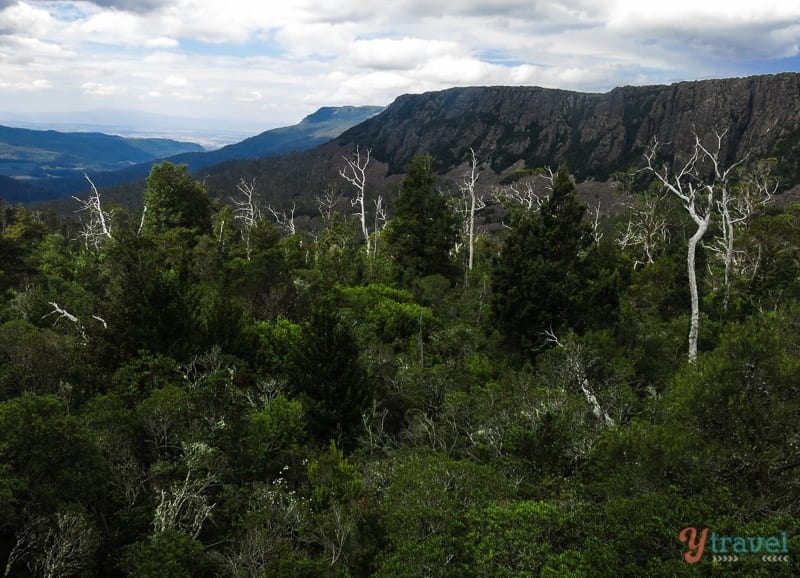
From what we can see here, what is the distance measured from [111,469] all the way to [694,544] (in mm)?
13429

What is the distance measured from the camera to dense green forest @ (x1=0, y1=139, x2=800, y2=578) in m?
9.91

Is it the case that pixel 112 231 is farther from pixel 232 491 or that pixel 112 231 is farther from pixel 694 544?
pixel 694 544

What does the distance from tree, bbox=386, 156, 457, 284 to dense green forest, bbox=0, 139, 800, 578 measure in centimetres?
631

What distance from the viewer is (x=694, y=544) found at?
363 inches

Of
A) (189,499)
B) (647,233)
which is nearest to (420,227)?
(647,233)

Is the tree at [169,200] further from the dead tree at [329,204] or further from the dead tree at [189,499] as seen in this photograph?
the dead tree at [189,499]

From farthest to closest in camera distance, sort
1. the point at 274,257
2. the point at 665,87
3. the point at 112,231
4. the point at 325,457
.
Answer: the point at 665,87
the point at 112,231
the point at 274,257
the point at 325,457

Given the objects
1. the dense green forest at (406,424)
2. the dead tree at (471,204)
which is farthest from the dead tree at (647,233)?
the dense green forest at (406,424)

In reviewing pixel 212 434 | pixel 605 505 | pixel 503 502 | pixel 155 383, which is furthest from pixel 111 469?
pixel 605 505

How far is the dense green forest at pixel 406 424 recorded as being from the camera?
9.91 metres

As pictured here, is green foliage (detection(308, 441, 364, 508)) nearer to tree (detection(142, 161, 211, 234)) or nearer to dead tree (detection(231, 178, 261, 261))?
dead tree (detection(231, 178, 261, 261))

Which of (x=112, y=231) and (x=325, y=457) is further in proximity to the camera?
(x=112, y=231)

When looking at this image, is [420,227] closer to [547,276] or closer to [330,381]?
[547,276]

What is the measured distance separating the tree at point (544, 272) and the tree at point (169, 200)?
1135 inches
